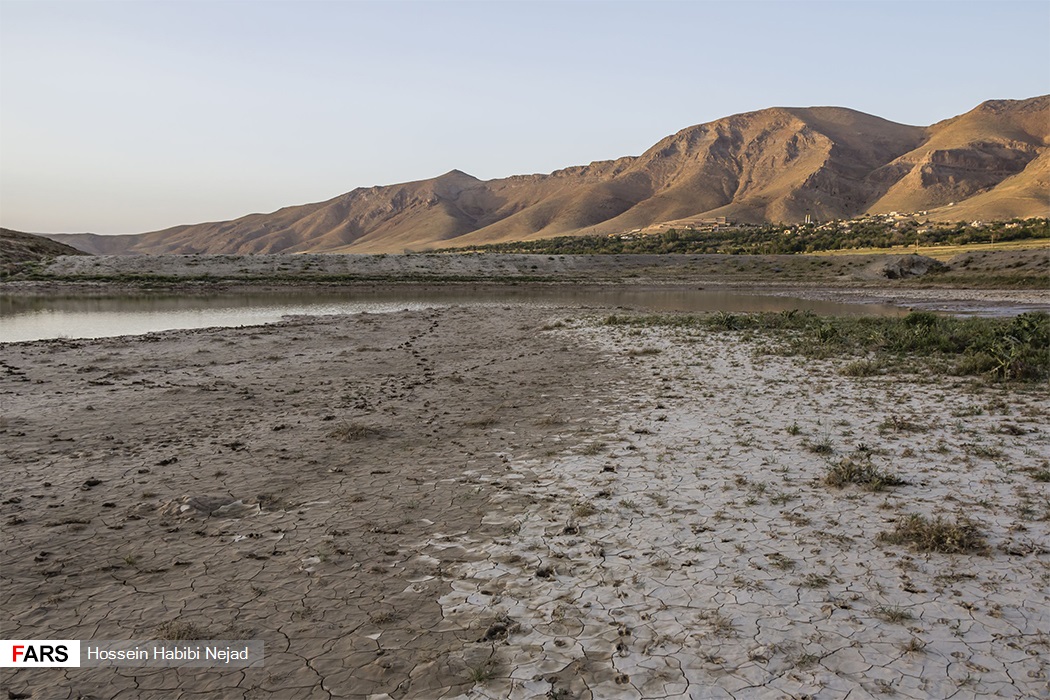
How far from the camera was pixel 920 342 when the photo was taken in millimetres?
16094

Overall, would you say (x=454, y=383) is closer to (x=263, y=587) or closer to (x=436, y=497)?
(x=436, y=497)

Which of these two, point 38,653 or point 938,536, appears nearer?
point 38,653

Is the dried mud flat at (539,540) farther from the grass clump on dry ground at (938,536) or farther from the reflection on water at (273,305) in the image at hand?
the reflection on water at (273,305)

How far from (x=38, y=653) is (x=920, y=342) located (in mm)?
17596

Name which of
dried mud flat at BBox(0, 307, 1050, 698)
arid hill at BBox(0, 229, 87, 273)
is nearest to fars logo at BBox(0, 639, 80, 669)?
dried mud flat at BBox(0, 307, 1050, 698)

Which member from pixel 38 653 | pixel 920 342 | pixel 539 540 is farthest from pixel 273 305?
pixel 38 653

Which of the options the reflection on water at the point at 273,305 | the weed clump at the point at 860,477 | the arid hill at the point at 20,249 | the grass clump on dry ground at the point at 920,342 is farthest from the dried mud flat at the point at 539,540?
the arid hill at the point at 20,249

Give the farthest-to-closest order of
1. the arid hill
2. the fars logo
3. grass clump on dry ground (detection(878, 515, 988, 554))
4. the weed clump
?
1. the arid hill
2. the weed clump
3. grass clump on dry ground (detection(878, 515, 988, 554))
4. the fars logo

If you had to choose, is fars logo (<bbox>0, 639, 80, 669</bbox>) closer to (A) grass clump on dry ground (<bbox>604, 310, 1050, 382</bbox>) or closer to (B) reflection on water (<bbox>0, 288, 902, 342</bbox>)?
(A) grass clump on dry ground (<bbox>604, 310, 1050, 382</bbox>)

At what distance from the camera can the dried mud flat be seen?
4.27 meters

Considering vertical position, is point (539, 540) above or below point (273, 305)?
below

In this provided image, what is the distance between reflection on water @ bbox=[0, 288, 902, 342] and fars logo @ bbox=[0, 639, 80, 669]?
804 inches

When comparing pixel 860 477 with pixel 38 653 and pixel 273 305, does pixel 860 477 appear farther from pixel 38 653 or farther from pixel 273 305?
pixel 273 305

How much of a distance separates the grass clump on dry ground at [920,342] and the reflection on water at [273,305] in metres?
12.5
